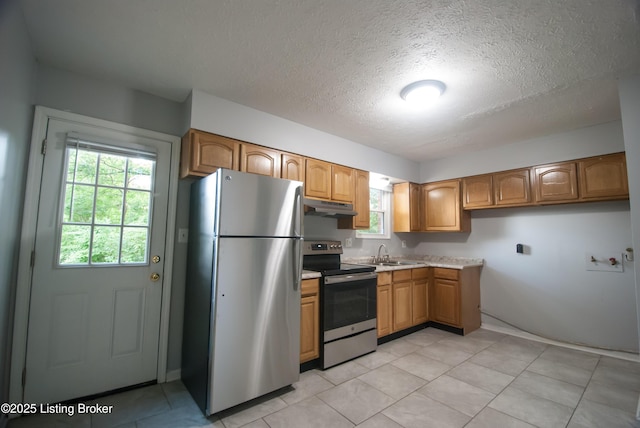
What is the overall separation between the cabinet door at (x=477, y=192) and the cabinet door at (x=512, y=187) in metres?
0.07

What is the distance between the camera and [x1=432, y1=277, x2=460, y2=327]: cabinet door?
3643 mm

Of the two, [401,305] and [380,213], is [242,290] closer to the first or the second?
[401,305]

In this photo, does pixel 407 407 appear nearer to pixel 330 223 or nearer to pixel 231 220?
pixel 231 220

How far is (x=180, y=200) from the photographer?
2.57 meters

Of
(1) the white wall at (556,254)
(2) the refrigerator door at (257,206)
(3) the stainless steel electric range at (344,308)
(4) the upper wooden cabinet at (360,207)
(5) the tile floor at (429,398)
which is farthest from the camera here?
(4) the upper wooden cabinet at (360,207)

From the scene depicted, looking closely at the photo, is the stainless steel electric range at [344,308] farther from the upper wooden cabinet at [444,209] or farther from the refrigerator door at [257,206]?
the upper wooden cabinet at [444,209]

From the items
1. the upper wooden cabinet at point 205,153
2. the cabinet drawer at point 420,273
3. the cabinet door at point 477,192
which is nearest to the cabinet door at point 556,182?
the cabinet door at point 477,192

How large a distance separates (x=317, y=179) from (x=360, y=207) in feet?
2.64

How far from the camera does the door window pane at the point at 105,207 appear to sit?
6.97 feet

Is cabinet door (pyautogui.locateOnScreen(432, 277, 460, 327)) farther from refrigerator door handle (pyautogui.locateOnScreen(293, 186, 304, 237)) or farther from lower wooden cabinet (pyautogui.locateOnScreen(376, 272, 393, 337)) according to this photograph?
refrigerator door handle (pyautogui.locateOnScreen(293, 186, 304, 237))

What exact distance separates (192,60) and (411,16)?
1515mm

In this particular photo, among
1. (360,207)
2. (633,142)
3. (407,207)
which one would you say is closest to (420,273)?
(407,207)

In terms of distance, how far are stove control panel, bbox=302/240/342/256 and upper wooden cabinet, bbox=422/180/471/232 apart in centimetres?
174

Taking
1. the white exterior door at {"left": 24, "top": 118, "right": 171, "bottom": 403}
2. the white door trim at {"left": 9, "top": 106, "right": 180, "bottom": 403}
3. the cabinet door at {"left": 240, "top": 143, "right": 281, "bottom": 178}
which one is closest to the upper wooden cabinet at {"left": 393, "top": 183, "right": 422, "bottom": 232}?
the cabinet door at {"left": 240, "top": 143, "right": 281, "bottom": 178}
